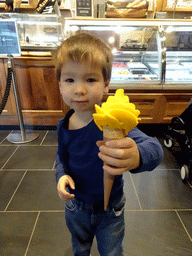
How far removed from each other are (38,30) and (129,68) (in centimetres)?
150

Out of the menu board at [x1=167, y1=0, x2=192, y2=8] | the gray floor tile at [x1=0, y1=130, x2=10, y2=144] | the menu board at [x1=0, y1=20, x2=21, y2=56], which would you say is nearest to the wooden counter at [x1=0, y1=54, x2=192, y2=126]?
the gray floor tile at [x1=0, y1=130, x2=10, y2=144]

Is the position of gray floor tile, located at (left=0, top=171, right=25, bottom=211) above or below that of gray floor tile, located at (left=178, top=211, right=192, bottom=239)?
above

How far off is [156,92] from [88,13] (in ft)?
4.67

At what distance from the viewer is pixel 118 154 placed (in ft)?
1.46

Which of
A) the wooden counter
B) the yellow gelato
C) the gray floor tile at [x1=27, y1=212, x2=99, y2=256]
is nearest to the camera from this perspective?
the yellow gelato

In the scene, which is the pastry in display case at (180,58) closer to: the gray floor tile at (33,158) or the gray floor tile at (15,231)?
the gray floor tile at (33,158)

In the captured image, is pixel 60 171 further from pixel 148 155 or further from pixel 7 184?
pixel 7 184

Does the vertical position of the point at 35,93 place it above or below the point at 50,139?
above

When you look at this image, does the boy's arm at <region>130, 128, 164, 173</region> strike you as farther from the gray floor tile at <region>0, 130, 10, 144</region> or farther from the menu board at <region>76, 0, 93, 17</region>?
the gray floor tile at <region>0, 130, 10, 144</region>

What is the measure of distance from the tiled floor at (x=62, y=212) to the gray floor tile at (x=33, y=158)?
0.01 metres

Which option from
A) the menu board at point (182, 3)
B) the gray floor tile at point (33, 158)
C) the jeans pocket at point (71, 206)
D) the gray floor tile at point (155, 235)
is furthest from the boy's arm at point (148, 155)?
the menu board at point (182, 3)

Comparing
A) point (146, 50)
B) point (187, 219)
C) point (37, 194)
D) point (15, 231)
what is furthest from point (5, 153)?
point (146, 50)

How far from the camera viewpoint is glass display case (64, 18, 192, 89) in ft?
7.57

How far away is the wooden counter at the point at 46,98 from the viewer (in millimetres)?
2547
